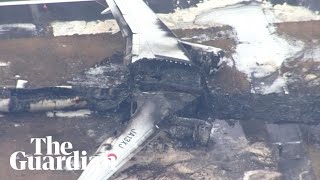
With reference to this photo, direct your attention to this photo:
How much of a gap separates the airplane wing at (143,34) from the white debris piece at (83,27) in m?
3.16

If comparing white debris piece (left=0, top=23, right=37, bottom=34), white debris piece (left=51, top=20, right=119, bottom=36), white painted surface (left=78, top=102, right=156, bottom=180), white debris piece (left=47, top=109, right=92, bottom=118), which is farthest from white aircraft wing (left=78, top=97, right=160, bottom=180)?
white debris piece (left=0, top=23, right=37, bottom=34)

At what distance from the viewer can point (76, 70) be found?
3575 cm

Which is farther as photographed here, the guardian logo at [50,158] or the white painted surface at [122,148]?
the guardian logo at [50,158]

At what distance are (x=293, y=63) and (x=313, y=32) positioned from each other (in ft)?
12.3

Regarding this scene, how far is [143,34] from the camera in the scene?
34250mm

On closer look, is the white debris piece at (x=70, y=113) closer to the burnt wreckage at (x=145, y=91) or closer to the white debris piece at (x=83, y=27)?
the burnt wreckage at (x=145, y=91)

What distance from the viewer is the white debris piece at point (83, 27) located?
38.7 m

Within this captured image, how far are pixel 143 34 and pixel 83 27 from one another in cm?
679

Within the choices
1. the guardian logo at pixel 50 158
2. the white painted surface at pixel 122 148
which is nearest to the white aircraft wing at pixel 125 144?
the white painted surface at pixel 122 148

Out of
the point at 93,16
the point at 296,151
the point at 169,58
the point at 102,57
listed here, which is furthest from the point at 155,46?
the point at 296,151

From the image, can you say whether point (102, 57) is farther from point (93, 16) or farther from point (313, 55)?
point (313, 55)

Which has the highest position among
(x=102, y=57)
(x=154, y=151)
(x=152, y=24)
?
→ (x=152, y=24)

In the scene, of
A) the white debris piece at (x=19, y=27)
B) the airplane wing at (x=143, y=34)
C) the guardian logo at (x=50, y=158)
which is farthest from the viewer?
the white debris piece at (x=19, y=27)

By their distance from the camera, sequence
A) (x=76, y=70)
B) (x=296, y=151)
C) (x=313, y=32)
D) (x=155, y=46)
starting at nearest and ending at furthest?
(x=296, y=151), (x=155, y=46), (x=76, y=70), (x=313, y=32)
